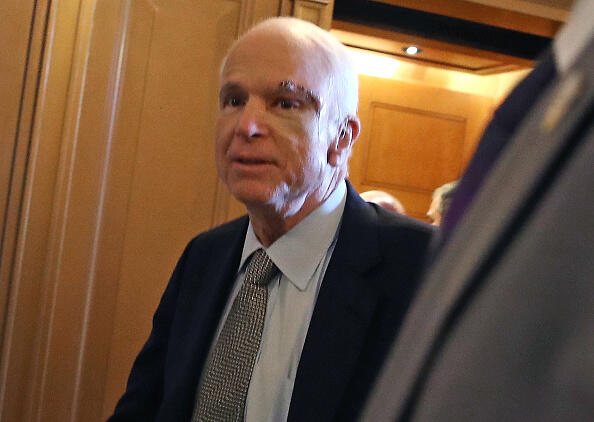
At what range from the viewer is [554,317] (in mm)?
199

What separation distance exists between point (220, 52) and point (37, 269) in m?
0.88

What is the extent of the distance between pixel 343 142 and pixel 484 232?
3.38ft

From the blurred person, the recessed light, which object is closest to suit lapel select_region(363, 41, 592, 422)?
the blurred person

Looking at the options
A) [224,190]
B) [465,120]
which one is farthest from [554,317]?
[465,120]

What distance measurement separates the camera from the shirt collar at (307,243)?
3.67ft

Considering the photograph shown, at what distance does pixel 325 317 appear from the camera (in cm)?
103

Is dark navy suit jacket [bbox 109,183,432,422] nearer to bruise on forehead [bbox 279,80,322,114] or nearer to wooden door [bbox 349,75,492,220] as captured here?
bruise on forehead [bbox 279,80,322,114]

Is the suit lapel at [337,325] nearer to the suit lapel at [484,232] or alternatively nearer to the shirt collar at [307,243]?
the shirt collar at [307,243]

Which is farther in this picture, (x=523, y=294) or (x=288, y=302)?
(x=288, y=302)

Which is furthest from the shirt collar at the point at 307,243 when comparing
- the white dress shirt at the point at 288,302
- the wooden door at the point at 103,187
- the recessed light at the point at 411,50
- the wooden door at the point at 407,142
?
the recessed light at the point at 411,50

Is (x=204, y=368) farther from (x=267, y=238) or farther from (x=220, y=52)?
(x=220, y=52)

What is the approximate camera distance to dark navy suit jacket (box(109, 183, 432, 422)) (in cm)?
98

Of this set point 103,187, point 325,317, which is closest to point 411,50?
point 103,187

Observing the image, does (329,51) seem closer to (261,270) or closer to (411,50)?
(261,270)
